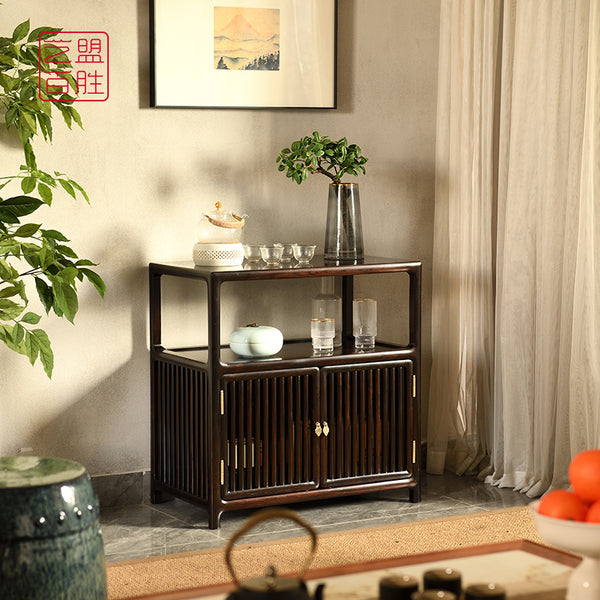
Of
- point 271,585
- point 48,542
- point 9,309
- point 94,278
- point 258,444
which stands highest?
point 94,278

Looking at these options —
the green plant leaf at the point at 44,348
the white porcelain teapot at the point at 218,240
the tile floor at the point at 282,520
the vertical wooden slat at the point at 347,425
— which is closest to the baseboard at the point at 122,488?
the tile floor at the point at 282,520

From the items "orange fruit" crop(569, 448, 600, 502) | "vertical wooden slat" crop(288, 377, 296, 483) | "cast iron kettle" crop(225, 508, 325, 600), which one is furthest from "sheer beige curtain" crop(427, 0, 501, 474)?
"cast iron kettle" crop(225, 508, 325, 600)

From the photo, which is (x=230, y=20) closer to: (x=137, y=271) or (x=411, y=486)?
(x=137, y=271)

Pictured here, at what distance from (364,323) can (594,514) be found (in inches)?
83.2

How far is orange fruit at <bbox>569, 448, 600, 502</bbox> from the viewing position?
72.1 inches

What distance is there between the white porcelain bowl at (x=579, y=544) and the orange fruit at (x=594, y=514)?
0.8 inches

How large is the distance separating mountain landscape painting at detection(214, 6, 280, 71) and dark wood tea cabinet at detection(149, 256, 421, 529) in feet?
2.60

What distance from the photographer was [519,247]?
391 cm

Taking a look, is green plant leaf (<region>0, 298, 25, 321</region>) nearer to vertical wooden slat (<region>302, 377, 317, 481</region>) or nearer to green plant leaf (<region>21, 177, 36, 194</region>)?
green plant leaf (<region>21, 177, 36, 194</region>)

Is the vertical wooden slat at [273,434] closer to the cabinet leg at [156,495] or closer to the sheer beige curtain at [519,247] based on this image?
the cabinet leg at [156,495]

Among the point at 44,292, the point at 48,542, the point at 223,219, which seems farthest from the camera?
the point at 223,219

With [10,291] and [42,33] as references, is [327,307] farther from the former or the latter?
[42,33]

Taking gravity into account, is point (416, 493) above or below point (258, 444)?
below

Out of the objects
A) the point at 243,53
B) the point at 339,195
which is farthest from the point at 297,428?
the point at 243,53
